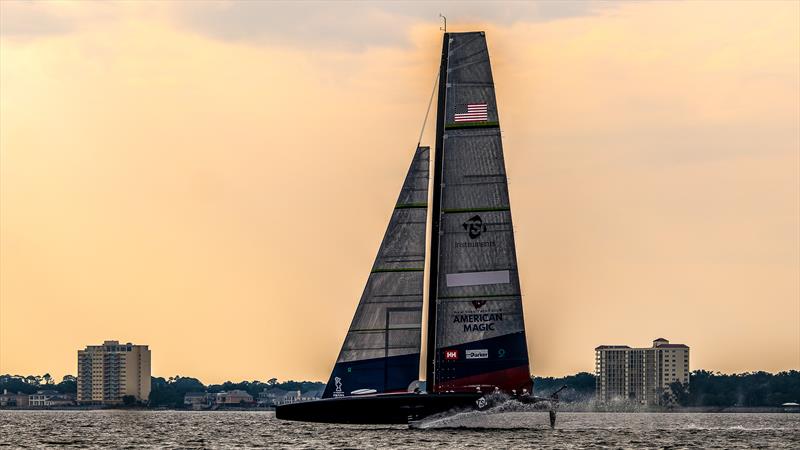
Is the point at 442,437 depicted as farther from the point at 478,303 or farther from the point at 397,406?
the point at 478,303

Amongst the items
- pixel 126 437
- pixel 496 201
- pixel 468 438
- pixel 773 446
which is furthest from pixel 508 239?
pixel 126 437

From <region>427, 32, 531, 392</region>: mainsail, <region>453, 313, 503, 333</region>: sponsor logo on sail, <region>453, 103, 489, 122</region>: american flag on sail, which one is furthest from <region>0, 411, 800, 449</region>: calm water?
<region>453, 103, 489, 122</region>: american flag on sail

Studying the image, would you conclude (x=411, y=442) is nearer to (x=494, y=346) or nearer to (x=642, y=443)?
(x=494, y=346)

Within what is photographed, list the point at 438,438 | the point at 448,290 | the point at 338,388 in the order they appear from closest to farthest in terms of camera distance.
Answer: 1. the point at 438,438
2. the point at 448,290
3. the point at 338,388

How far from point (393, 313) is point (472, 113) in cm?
905

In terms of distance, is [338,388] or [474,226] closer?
[474,226]

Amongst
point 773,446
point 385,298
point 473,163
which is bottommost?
point 773,446

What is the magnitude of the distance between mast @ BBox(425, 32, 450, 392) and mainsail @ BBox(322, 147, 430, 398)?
1.72 ft

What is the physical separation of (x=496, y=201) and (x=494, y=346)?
6.09 metres

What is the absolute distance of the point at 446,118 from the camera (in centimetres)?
7519

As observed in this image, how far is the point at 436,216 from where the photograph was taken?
75.6 metres

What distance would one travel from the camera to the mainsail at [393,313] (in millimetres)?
75938

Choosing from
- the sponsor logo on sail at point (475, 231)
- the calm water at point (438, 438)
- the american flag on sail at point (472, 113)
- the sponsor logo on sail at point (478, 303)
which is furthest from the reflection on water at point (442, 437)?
the american flag on sail at point (472, 113)

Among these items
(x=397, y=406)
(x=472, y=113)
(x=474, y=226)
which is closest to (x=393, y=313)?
(x=397, y=406)
